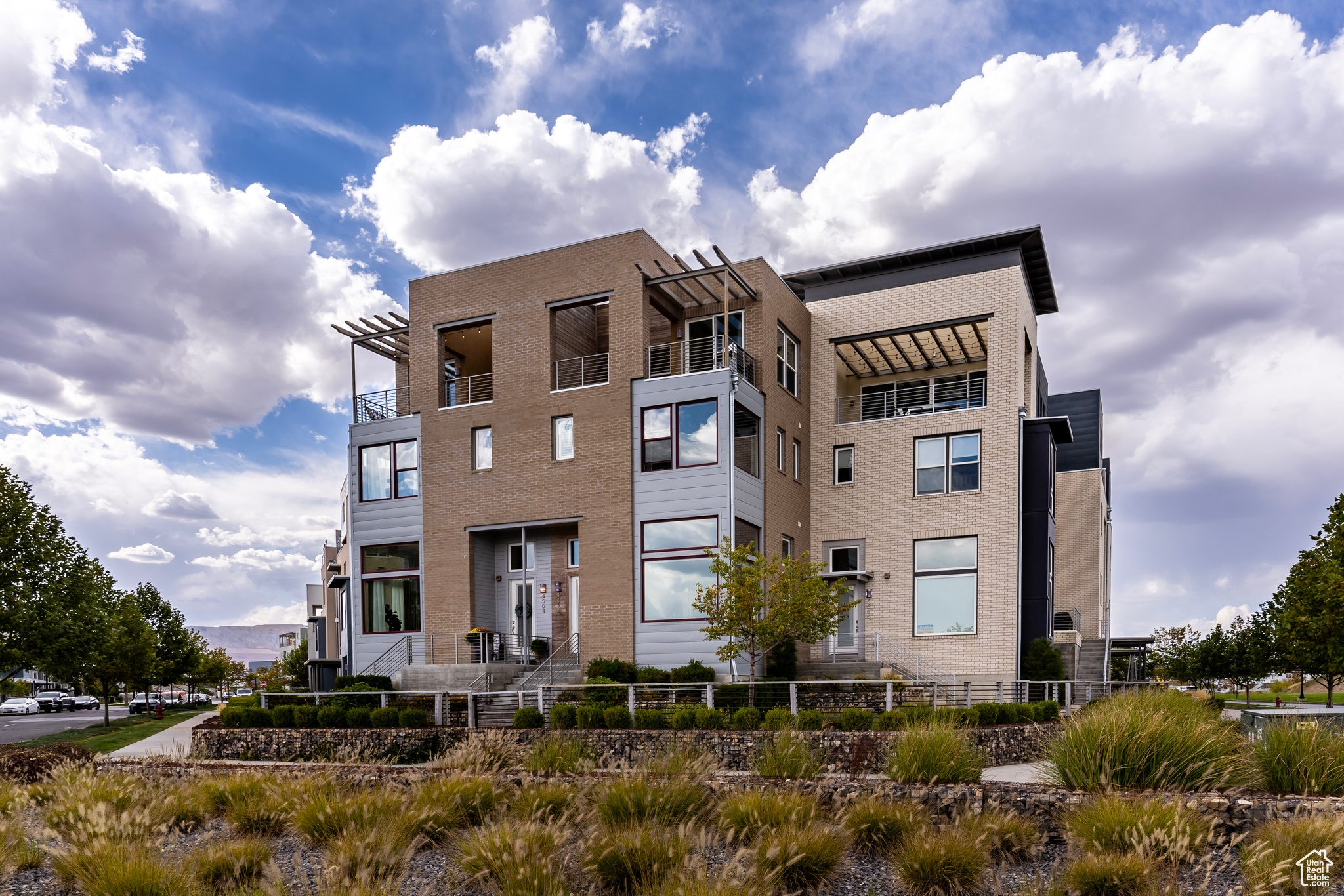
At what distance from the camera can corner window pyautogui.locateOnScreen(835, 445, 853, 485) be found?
85.6 feet

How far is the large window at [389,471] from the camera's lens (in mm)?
25484

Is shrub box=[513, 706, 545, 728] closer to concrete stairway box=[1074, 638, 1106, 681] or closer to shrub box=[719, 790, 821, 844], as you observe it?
shrub box=[719, 790, 821, 844]

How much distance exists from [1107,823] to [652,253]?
1852cm

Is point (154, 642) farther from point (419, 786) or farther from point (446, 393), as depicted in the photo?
point (419, 786)

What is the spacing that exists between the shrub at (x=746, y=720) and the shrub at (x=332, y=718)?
7960mm

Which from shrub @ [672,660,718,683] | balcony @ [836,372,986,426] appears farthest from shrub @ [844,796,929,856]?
balcony @ [836,372,986,426]

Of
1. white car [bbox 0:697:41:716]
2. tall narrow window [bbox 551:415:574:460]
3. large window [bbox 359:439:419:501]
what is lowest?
white car [bbox 0:697:41:716]

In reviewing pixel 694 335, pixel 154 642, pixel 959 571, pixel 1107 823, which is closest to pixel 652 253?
pixel 694 335

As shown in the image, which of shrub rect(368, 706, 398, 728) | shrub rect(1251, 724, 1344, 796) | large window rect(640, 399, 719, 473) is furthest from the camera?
large window rect(640, 399, 719, 473)

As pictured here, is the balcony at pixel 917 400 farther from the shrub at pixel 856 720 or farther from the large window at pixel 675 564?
the shrub at pixel 856 720

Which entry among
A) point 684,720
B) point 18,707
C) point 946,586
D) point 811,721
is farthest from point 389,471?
point 18,707

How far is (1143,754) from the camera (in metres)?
8.63

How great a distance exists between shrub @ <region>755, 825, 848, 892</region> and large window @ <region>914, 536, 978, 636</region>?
56.9 ft

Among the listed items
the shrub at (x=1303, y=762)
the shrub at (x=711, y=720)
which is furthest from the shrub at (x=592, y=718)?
the shrub at (x=1303, y=762)
